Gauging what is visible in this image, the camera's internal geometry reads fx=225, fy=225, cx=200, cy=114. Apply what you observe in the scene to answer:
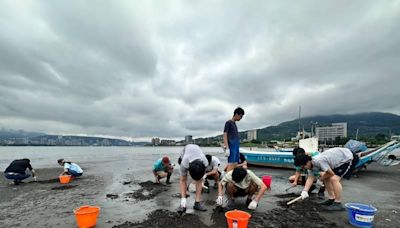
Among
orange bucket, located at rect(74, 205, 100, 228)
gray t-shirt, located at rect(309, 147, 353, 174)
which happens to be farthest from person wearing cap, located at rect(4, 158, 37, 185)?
gray t-shirt, located at rect(309, 147, 353, 174)

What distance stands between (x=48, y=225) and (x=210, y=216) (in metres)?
3.19

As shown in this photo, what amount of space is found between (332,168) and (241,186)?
218 centimetres

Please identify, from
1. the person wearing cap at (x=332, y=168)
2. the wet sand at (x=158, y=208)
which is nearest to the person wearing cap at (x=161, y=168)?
the wet sand at (x=158, y=208)

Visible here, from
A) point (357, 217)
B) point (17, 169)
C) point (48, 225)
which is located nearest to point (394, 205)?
point (357, 217)

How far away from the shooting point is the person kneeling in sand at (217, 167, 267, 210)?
15.5ft

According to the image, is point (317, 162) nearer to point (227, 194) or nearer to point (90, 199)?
point (227, 194)

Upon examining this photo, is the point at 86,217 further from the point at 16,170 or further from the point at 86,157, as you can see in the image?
the point at 86,157

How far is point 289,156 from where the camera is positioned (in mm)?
13484

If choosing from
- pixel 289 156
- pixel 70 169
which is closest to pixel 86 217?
pixel 70 169

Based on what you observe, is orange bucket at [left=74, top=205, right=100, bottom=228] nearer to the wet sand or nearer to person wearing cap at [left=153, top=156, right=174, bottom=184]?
the wet sand

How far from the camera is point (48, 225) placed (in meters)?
4.41

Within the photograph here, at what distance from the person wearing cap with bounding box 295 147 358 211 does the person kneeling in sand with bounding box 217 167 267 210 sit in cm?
99

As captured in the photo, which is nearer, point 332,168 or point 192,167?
point 192,167

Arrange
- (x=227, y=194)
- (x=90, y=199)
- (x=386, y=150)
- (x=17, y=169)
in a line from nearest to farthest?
1. (x=227, y=194)
2. (x=90, y=199)
3. (x=17, y=169)
4. (x=386, y=150)
